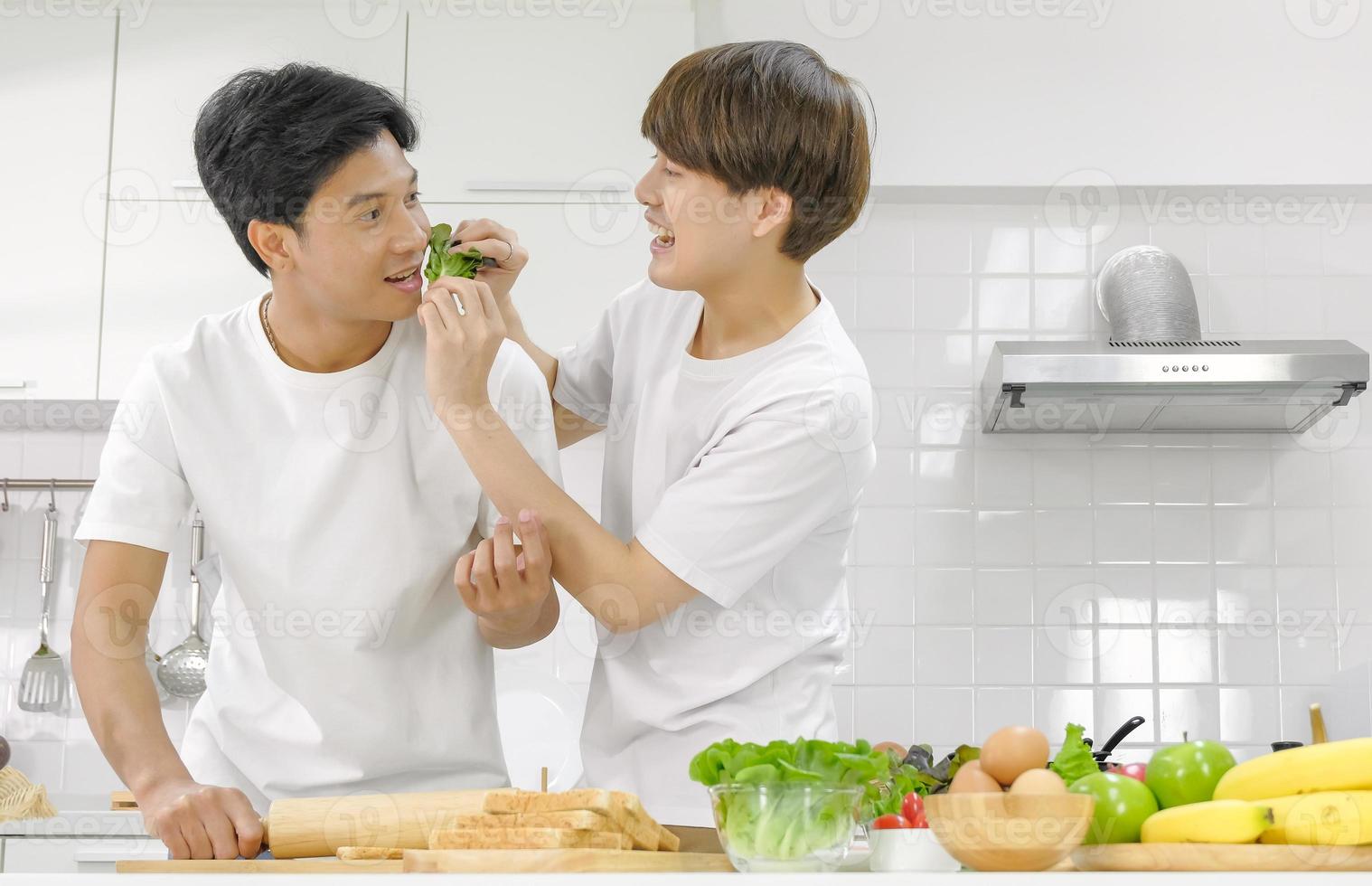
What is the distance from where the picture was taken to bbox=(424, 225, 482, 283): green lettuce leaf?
5.54 ft

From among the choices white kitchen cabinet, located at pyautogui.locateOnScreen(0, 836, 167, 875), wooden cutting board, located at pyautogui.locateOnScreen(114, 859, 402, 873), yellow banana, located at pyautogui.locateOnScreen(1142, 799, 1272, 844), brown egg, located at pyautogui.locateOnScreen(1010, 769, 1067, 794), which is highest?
brown egg, located at pyautogui.locateOnScreen(1010, 769, 1067, 794)

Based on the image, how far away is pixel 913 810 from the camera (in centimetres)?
105

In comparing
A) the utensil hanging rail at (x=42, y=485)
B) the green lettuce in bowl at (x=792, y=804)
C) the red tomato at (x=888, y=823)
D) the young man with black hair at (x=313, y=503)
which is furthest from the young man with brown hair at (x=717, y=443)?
the utensil hanging rail at (x=42, y=485)

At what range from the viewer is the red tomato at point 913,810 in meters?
1.03

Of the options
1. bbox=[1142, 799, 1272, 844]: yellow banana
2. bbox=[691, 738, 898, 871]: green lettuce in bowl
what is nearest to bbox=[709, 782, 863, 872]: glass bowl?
bbox=[691, 738, 898, 871]: green lettuce in bowl

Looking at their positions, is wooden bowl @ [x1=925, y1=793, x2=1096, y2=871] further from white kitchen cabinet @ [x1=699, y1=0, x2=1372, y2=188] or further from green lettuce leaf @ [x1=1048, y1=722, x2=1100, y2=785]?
white kitchen cabinet @ [x1=699, y1=0, x2=1372, y2=188]

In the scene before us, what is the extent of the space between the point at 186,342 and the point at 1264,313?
2541 mm

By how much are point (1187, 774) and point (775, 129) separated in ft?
3.15

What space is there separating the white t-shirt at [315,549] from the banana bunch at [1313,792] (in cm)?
94

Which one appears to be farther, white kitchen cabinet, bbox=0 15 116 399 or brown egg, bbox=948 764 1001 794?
white kitchen cabinet, bbox=0 15 116 399

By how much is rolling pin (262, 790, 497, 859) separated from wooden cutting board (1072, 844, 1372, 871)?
460mm

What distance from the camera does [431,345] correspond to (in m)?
1.54

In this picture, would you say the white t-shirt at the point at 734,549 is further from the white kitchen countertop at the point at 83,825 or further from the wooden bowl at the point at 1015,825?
the white kitchen countertop at the point at 83,825

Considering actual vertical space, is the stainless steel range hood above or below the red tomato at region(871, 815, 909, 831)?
above
